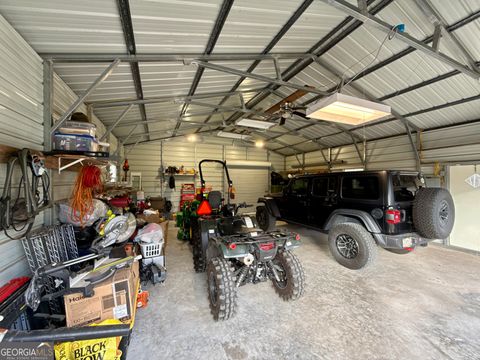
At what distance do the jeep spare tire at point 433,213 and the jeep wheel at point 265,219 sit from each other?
10.4 feet

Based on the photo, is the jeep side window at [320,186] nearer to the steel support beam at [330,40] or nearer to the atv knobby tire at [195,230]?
the steel support beam at [330,40]

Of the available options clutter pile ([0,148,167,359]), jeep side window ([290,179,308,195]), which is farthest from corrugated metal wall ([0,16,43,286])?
jeep side window ([290,179,308,195])

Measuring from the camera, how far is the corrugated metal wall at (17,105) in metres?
1.83

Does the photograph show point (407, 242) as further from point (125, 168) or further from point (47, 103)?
point (125, 168)

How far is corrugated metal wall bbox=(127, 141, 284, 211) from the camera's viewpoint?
8508mm

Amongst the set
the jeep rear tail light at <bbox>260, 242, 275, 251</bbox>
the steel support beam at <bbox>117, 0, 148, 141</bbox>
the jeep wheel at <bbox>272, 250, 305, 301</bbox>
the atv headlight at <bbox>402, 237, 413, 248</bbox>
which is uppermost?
the steel support beam at <bbox>117, 0, 148, 141</bbox>

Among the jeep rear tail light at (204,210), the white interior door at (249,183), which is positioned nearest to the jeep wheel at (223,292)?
the jeep rear tail light at (204,210)

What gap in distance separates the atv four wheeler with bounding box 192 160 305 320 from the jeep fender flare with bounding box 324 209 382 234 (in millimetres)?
1624

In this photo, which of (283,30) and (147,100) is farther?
(147,100)

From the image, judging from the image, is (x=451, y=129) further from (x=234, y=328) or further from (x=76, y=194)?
(x=76, y=194)

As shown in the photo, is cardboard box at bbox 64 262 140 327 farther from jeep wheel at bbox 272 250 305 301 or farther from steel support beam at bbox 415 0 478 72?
steel support beam at bbox 415 0 478 72

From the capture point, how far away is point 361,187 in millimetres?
3568

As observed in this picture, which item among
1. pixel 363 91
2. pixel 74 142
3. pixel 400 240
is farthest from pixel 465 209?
pixel 74 142

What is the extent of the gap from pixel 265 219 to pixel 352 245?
2.67m
